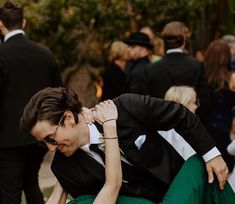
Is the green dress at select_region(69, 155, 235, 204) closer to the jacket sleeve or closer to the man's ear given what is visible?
the jacket sleeve

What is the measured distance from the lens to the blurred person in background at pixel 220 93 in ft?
26.1

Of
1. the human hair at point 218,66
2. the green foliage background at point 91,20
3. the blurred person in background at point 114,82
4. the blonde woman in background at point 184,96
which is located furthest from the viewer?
the green foliage background at point 91,20

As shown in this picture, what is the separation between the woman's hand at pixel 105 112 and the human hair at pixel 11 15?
2283mm

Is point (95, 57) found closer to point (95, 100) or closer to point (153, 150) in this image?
point (95, 100)

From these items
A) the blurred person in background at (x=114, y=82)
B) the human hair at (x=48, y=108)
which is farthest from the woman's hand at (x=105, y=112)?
the blurred person in background at (x=114, y=82)

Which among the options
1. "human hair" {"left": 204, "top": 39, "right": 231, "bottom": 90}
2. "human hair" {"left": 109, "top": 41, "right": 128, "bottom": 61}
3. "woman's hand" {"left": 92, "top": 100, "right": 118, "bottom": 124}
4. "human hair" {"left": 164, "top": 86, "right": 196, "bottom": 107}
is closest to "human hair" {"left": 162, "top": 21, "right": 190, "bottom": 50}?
"human hair" {"left": 204, "top": 39, "right": 231, "bottom": 90}

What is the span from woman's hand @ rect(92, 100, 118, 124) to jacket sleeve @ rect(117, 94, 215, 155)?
65 mm

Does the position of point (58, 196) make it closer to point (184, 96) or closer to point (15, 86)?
point (15, 86)

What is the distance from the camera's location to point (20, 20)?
6.23 meters

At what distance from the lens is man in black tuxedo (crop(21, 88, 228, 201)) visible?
4039mm

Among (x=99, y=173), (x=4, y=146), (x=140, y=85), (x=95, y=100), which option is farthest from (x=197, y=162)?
(x=95, y=100)

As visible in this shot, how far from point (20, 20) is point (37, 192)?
4.55ft

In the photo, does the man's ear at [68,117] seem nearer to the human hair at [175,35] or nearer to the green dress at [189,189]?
the green dress at [189,189]

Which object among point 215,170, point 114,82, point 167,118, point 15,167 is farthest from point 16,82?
point 114,82
